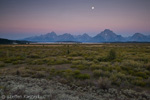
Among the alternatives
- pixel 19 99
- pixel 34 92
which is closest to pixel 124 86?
pixel 34 92

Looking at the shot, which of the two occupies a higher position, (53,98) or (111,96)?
(53,98)

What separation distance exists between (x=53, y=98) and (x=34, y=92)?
1.33m

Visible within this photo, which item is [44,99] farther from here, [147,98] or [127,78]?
[127,78]

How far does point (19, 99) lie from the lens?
435 cm

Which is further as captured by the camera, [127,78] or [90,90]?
[127,78]

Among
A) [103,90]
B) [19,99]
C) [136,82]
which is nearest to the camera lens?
[19,99]

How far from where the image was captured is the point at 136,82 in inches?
295

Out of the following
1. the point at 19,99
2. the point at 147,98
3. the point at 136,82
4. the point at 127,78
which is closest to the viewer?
the point at 19,99

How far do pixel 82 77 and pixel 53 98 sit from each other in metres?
4.62

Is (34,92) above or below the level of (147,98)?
above

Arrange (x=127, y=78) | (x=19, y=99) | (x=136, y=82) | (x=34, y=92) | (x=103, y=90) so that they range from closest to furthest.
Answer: (x=19, y=99)
(x=34, y=92)
(x=103, y=90)
(x=136, y=82)
(x=127, y=78)

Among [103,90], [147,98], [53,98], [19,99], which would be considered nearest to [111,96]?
[103,90]

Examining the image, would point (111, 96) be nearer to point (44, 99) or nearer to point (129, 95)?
point (129, 95)

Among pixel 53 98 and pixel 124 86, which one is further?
pixel 124 86
